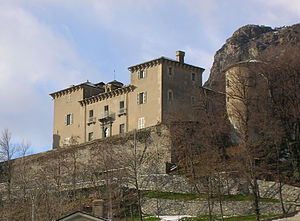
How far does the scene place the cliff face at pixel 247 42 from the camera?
11856 cm

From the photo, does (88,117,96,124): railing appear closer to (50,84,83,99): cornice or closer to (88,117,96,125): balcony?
(88,117,96,125): balcony

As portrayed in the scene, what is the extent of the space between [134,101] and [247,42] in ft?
229

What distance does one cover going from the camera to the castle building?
61.5 m

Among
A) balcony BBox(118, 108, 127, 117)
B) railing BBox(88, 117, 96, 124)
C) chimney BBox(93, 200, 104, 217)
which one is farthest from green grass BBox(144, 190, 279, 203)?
railing BBox(88, 117, 96, 124)

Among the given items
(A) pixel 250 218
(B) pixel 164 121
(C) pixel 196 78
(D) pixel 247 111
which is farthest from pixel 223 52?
(A) pixel 250 218

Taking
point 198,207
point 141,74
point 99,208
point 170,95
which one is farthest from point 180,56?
point 99,208

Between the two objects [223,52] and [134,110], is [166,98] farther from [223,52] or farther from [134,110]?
[223,52]

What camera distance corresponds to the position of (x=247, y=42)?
420 ft

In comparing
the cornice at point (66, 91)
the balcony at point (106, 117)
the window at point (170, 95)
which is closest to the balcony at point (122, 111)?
the balcony at point (106, 117)

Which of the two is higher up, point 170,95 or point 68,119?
point 170,95

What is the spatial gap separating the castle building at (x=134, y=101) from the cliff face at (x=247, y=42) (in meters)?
49.1

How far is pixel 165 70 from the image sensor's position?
2446 inches

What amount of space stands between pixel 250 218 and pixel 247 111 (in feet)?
36.7

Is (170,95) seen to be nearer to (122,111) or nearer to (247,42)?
(122,111)
